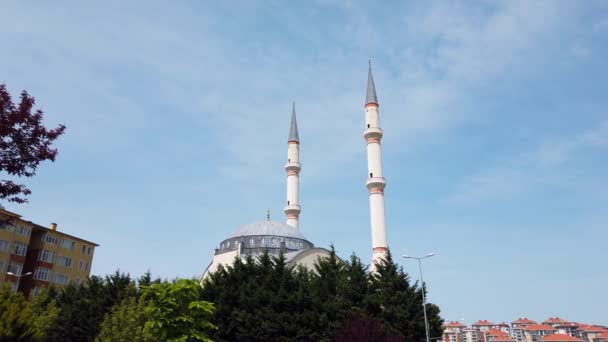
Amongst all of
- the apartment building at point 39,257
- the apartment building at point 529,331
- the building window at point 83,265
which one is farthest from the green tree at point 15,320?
the apartment building at point 529,331

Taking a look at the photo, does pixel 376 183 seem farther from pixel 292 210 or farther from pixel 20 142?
pixel 20 142

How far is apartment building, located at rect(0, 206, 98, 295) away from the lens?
3938 centimetres

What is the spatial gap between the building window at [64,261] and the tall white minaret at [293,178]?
73.6ft

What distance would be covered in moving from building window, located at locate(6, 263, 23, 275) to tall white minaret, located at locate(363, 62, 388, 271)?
97.4ft

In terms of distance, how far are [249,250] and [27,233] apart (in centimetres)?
1898

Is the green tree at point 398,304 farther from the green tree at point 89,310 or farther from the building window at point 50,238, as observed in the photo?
the building window at point 50,238

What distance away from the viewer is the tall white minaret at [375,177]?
144ft

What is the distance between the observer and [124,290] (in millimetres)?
27188

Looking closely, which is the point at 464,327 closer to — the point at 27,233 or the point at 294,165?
the point at 294,165

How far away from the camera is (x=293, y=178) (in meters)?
56.9

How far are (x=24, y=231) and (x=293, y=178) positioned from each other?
90.7 ft

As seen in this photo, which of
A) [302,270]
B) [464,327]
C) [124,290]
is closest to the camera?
[124,290]

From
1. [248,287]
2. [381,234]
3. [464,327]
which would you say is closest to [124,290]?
[248,287]

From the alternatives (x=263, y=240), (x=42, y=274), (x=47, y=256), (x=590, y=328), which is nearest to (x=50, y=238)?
(x=47, y=256)
